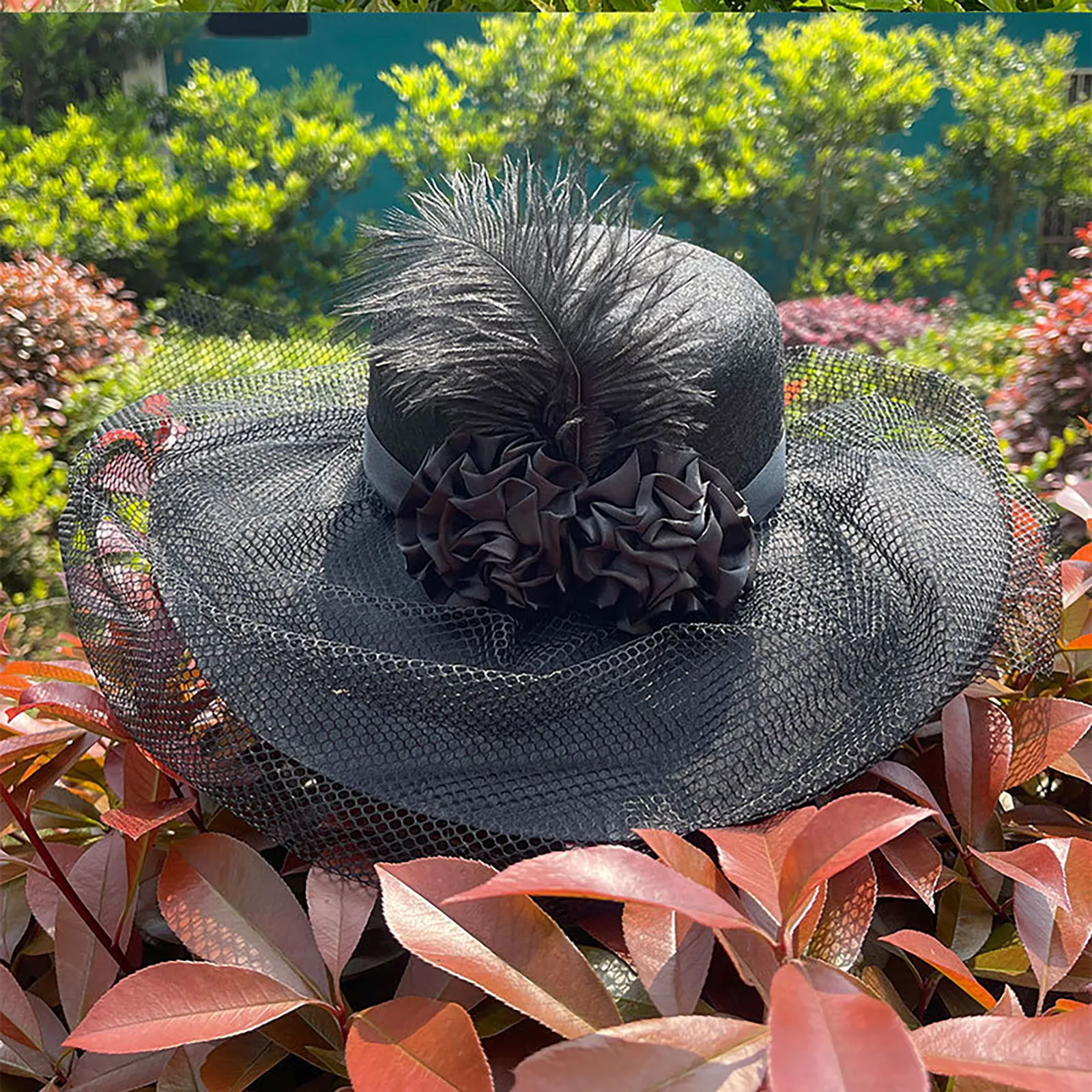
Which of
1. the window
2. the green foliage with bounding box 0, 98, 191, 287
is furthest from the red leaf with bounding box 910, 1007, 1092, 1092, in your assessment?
the green foliage with bounding box 0, 98, 191, 287

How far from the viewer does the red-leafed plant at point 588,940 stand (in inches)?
15.4

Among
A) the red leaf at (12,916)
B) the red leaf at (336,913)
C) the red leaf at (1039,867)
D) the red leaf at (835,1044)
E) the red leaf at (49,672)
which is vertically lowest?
the red leaf at (12,916)

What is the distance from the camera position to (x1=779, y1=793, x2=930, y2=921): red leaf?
427mm

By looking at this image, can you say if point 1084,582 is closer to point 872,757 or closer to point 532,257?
point 872,757

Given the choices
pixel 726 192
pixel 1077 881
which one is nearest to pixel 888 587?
pixel 1077 881

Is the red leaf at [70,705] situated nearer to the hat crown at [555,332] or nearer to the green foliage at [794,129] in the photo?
the hat crown at [555,332]

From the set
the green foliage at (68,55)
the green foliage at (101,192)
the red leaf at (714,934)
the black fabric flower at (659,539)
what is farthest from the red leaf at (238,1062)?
the green foliage at (68,55)

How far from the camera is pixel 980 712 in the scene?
74 cm

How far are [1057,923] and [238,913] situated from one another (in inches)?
18.7

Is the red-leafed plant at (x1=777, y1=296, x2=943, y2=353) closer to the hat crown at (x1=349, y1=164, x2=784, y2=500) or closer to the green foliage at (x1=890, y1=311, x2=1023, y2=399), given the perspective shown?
the green foliage at (x1=890, y1=311, x2=1023, y2=399)

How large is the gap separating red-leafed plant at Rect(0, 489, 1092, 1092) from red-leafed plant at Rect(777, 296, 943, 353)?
271cm

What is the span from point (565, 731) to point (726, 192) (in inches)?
155

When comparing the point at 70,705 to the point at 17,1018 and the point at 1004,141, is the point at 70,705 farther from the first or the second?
the point at 1004,141

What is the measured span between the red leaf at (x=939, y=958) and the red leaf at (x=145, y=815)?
43 cm
